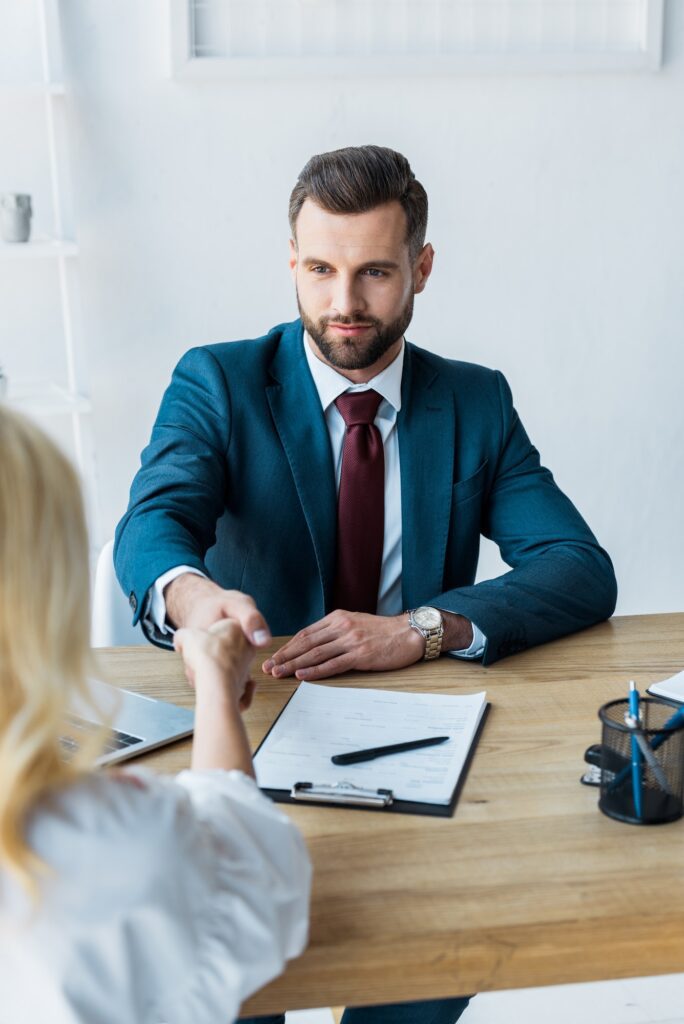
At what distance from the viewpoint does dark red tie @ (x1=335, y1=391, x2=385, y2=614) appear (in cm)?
190

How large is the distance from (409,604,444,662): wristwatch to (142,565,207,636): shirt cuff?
0.29m

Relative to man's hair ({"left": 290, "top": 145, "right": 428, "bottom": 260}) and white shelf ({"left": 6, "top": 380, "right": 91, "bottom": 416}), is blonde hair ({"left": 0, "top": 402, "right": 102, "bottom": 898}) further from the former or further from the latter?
white shelf ({"left": 6, "top": 380, "right": 91, "bottom": 416})

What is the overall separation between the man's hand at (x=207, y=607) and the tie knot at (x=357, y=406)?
51 cm

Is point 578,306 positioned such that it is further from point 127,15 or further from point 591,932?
point 591,932

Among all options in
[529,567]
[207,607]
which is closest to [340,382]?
[529,567]

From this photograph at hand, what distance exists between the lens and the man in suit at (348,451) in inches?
74.3

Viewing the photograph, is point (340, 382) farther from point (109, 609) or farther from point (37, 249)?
point (37, 249)

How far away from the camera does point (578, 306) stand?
3.19m

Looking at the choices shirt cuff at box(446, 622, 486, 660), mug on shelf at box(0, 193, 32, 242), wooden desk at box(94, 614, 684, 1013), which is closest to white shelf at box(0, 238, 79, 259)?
mug on shelf at box(0, 193, 32, 242)

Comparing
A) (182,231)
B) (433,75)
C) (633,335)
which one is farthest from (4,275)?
(633,335)

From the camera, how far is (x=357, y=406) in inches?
75.6

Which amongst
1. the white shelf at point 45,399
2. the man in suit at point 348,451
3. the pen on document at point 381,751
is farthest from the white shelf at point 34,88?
the pen on document at point 381,751

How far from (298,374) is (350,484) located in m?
0.21

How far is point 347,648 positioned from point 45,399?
1.65 m
